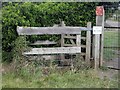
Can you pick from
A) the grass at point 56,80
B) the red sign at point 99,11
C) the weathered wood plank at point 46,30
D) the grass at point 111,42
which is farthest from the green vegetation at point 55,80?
the grass at point 111,42

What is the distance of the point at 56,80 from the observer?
5.06m

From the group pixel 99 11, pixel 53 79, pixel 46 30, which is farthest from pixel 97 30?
pixel 53 79

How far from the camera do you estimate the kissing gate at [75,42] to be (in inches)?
229

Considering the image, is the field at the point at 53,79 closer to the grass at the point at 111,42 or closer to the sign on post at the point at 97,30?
the sign on post at the point at 97,30

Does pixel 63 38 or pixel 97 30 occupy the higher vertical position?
pixel 97 30

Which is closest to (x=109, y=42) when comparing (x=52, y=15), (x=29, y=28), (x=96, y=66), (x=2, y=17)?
(x=96, y=66)

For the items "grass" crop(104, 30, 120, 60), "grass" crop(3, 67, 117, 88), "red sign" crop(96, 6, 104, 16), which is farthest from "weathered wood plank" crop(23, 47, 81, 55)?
"grass" crop(104, 30, 120, 60)

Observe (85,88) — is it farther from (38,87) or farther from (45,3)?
(45,3)

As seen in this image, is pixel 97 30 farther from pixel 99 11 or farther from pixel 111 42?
pixel 111 42

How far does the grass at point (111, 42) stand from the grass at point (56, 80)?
1708 millimetres

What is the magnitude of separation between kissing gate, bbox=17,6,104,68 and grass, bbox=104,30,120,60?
84 cm

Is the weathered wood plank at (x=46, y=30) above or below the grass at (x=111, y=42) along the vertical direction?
above

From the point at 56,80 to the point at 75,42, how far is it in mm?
1645

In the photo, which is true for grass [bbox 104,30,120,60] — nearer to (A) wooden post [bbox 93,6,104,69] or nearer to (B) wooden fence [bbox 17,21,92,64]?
(A) wooden post [bbox 93,6,104,69]
